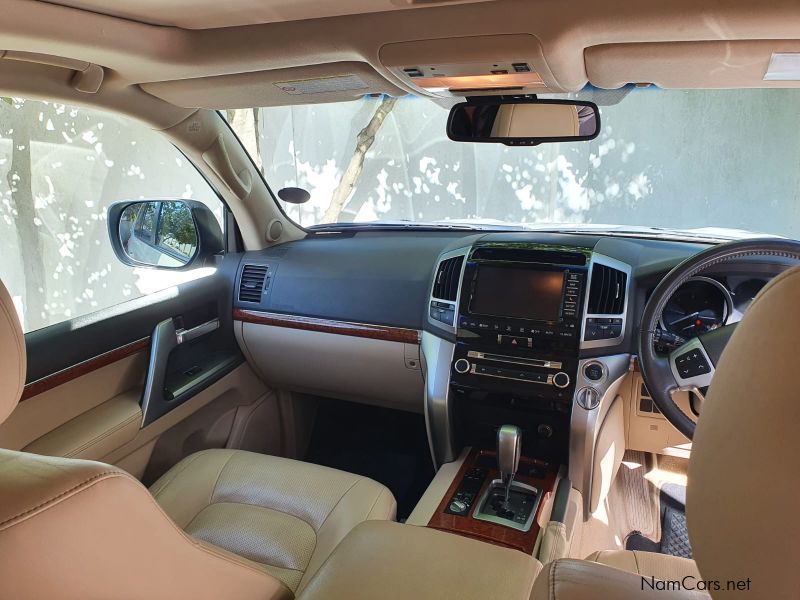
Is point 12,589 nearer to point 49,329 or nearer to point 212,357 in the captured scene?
point 49,329

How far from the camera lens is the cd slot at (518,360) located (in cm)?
226

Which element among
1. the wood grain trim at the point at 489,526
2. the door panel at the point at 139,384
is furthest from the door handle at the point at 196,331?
the wood grain trim at the point at 489,526

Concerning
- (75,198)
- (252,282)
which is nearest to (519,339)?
(252,282)

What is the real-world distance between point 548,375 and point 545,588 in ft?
4.23

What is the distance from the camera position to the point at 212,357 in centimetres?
283

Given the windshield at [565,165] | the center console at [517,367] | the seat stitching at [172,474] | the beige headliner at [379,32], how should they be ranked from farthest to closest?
the windshield at [565,165], the center console at [517,367], the seat stitching at [172,474], the beige headliner at [379,32]

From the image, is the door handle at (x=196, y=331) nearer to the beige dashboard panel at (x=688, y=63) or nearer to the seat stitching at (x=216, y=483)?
the seat stitching at (x=216, y=483)

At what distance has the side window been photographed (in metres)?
2.44

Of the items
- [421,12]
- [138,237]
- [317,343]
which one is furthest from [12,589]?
[138,237]

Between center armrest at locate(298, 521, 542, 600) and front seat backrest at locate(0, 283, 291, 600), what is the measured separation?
425mm

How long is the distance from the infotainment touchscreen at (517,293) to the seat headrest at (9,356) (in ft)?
5.48

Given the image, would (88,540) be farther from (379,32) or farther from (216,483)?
(216,483)

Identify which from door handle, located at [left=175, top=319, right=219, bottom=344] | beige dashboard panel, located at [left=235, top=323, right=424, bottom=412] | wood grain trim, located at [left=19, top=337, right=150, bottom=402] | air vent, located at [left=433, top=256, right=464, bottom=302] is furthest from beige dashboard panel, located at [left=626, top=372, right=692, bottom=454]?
wood grain trim, located at [left=19, top=337, right=150, bottom=402]

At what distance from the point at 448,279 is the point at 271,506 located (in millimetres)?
1089
